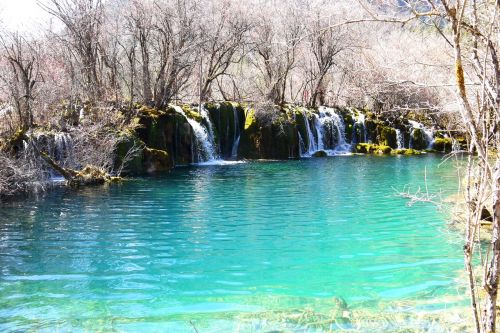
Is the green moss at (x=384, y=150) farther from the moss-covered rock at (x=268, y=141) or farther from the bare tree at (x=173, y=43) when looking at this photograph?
the bare tree at (x=173, y=43)

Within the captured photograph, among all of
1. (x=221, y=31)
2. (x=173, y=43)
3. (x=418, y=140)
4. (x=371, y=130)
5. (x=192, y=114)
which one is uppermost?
(x=221, y=31)

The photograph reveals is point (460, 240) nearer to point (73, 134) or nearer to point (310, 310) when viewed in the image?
point (310, 310)

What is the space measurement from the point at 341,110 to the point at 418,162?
11359 mm

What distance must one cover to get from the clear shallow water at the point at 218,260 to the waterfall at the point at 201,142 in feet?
40.0

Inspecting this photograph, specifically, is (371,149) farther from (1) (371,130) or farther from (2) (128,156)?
(2) (128,156)

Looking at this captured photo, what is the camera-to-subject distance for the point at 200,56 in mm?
32031

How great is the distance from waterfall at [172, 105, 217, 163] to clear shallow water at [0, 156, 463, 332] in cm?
1219

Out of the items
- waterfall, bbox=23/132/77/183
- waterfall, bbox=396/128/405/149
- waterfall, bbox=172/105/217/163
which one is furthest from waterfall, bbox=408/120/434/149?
waterfall, bbox=23/132/77/183

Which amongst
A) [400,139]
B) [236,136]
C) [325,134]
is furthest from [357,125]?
[236,136]

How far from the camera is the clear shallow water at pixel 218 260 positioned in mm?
6406

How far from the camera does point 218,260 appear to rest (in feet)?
28.9

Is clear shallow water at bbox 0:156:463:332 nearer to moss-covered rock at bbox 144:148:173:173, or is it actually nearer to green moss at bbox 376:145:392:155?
moss-covered rock at bbox 144:148:173:173

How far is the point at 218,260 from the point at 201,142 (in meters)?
20.3

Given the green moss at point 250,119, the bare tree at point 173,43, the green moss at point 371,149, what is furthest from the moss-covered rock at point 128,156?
the green moss at point 371,149
